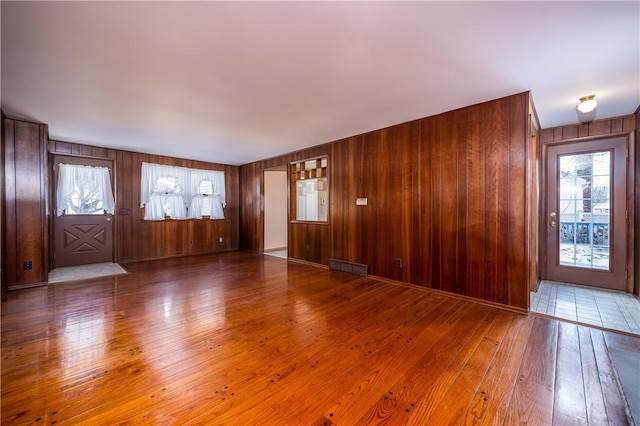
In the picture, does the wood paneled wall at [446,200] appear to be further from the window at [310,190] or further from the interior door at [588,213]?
the interior door at [588,213]

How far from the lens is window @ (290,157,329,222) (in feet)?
17.3

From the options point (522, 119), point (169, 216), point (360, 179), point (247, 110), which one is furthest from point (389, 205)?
point (169, 216)

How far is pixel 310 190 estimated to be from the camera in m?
5.77

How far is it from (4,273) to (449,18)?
601cm

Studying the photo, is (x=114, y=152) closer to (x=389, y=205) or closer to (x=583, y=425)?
(x=389, y=205)

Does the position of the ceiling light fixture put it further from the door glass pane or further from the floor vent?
the floor vent

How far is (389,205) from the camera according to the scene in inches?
160

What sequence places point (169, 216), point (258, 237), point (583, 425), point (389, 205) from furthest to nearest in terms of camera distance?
point (258, 237) → point (169, 216) → point (389, 205) → point (583, 425)

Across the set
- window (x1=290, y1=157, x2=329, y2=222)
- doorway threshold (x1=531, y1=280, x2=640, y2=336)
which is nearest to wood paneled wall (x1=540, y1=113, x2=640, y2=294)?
doorway threshold (x1=531, y1=280, x2=640, y2=336)

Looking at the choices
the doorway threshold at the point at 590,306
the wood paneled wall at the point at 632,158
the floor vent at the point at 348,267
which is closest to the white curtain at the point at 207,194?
the floor vent at the point at 348,267

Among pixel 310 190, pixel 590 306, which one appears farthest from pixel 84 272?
pixel 590 306

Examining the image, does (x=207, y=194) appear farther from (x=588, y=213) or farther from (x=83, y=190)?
(x=588, y=213)

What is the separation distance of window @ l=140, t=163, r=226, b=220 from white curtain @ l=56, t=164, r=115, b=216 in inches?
25.5

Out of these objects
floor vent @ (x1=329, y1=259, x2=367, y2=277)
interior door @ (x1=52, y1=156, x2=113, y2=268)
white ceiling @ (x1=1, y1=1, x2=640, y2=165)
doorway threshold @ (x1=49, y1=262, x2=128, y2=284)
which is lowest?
doorway threshold @ (x1=49, y1=262, x2=128, y2=284)
